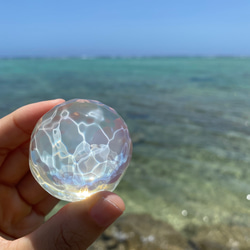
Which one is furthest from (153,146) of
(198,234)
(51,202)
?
(51,202)

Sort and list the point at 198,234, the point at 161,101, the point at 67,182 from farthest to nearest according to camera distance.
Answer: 1. the point at 161,101
2. the point at 198,234
3. the point at 67,182

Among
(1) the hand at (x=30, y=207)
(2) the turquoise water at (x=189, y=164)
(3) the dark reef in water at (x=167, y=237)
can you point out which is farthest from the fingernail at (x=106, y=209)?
(2) the turquoise water at (x=189, y=164)

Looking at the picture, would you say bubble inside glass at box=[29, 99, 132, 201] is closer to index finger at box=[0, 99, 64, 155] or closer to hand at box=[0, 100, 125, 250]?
hand at box=[0, 100, 125, 250]

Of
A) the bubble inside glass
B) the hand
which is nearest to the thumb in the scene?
the hand

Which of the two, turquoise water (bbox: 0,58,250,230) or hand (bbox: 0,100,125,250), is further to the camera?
turquoise water (bbox: 0,58,250,230)

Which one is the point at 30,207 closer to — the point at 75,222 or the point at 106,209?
the point at 75,222

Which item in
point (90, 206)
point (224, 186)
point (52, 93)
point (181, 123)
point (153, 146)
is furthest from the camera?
point (52, 93)

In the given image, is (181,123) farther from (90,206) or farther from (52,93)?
(52,93)
